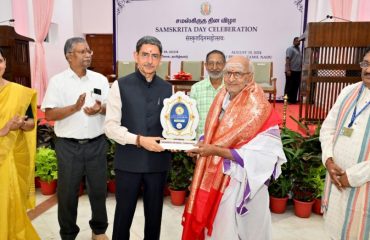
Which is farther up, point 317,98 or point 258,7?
point 258,7

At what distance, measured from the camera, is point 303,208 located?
329cm

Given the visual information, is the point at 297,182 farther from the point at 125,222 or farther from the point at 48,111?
the point at 48,111

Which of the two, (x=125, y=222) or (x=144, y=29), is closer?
(x=125, y=222)

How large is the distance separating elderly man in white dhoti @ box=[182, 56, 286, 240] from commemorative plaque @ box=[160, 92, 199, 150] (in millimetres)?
111

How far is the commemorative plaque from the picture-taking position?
188 cm

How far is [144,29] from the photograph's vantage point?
9.65 meters

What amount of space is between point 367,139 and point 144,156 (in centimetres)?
124

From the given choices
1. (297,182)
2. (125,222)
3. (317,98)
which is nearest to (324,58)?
(317,98)

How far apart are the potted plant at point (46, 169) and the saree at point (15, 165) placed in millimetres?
1297

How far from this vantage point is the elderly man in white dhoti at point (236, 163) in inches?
68.6

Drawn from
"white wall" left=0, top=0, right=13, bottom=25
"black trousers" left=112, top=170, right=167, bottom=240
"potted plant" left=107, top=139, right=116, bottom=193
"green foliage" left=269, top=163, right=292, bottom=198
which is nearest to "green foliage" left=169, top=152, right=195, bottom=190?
"potted plant" left=107, top=139, right=116, bottom=193

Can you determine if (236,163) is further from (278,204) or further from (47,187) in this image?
(47,187)

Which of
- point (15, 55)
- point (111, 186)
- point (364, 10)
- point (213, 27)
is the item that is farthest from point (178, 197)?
point (213, 27)

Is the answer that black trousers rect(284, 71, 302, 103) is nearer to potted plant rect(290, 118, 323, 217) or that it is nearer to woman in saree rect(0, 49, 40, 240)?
potted plant rect(290, 118, 323, 217)
